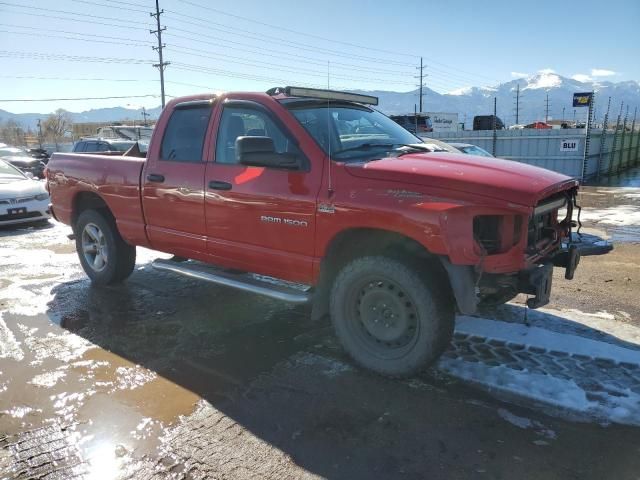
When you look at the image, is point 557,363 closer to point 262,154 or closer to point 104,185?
point 262,154

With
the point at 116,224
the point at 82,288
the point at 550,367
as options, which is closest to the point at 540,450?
the point at 550,367

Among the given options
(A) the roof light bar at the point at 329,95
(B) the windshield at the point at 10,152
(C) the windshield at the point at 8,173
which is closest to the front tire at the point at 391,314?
(A) the roof light bar at the point at 329,95

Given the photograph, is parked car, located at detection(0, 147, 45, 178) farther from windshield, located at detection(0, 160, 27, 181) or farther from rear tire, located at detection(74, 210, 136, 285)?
rear tire, located at detection(74, 210, 136, 285)

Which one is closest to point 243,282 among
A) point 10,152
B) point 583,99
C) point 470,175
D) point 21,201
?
point 470,175

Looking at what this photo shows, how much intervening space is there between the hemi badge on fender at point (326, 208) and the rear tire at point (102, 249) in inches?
122

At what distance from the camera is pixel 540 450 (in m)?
2.87

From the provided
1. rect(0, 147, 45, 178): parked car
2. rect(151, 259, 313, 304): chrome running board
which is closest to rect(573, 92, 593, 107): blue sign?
rect(151, 259, 313, 304): chrome running board

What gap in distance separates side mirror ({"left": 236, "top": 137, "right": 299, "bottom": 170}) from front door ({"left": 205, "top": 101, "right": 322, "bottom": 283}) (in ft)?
0.22

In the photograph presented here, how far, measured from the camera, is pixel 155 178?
4984 millimetres

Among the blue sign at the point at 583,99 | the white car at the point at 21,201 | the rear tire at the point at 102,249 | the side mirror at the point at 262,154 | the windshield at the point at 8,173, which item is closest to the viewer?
the side mirror at the point at 262,154

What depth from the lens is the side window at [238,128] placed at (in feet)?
14.1

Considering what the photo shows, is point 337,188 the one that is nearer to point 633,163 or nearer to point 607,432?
point 607,432

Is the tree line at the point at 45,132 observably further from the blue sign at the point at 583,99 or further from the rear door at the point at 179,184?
the rear door at the point at 179,184

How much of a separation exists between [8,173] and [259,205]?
360 inches
